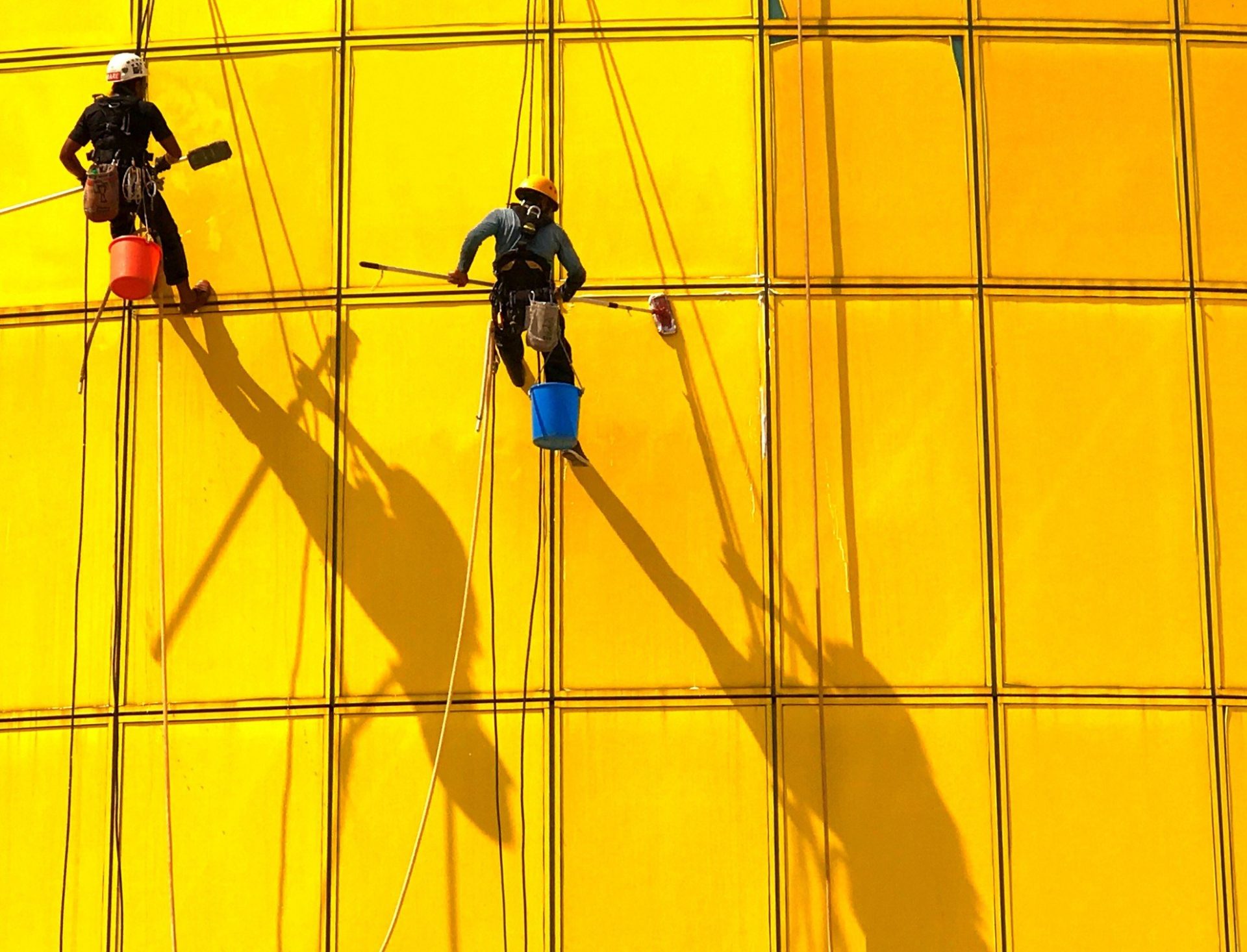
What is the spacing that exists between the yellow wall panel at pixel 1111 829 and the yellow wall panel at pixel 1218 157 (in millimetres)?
2559

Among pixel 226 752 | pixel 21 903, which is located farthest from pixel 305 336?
pixel 21 903

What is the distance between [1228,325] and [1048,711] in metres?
2.40

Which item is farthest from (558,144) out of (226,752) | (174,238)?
(226,752)

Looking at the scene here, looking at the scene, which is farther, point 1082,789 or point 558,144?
point 558,144

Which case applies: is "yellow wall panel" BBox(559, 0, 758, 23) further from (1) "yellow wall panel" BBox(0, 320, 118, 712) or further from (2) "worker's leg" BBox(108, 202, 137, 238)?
(1) "yellow wall panel" BBox(0, 320, 118, 712)

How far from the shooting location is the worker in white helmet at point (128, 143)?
951cm

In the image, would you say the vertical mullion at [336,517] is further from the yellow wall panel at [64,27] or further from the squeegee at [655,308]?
the yellow wall panel at [64,27]

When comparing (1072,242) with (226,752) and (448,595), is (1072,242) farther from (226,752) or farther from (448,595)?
(226,752)

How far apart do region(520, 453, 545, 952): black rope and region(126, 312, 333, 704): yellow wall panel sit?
109 cm

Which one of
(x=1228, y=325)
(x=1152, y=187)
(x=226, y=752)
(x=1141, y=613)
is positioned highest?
(x=1152, y=187)

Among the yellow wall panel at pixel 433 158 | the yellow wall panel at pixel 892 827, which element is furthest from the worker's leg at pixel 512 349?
the yellow wall panel at pixel 892 827

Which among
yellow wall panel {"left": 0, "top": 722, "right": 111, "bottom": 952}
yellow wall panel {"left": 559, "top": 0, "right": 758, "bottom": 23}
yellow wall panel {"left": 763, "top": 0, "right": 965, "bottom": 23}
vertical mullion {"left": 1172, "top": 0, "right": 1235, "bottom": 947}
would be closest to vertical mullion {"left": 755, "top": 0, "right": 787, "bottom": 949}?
yellow wall panel {"left": 559, "top": 0, "right": 758, "bottom": 23}

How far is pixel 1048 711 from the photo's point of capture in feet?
31.3

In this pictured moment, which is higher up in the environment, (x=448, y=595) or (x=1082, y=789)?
(x=448, y=595)
